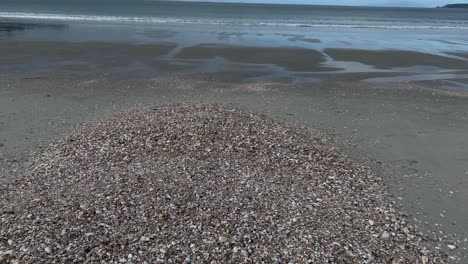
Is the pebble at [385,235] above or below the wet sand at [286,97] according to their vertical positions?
below

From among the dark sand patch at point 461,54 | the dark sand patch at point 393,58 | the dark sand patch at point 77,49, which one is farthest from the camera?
the dark sand patch at point 461,54

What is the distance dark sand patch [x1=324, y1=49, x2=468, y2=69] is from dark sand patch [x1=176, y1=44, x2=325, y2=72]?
5.19 feet

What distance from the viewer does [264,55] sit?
900 inches

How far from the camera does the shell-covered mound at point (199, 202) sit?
5.23 meters

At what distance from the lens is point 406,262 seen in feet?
17.5

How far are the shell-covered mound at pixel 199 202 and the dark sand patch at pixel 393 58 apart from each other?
46.9 feet

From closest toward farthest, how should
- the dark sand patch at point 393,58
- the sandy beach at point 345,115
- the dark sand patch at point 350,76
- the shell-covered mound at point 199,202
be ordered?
1. the shell-covered mound at point 199,202
2. the sandy beach at point 345,115
3. the dark sand patch at point 350,76
4. the dark sand patch at point 393,58

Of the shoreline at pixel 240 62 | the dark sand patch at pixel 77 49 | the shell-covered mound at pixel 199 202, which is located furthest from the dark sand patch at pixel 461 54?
the shell-covered mound at pixel 199 202

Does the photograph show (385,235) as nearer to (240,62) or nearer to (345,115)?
(345,115)

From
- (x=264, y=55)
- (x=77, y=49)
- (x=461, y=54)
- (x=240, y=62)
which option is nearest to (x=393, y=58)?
(x=461, y=54)

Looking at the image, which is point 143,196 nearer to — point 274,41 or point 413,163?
point 413,163

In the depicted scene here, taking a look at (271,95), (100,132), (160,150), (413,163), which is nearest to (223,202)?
(160,150)

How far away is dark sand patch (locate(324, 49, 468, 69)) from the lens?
21.8 m

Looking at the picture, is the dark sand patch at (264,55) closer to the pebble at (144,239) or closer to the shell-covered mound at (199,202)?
the shell-covered mound at (199,202)
